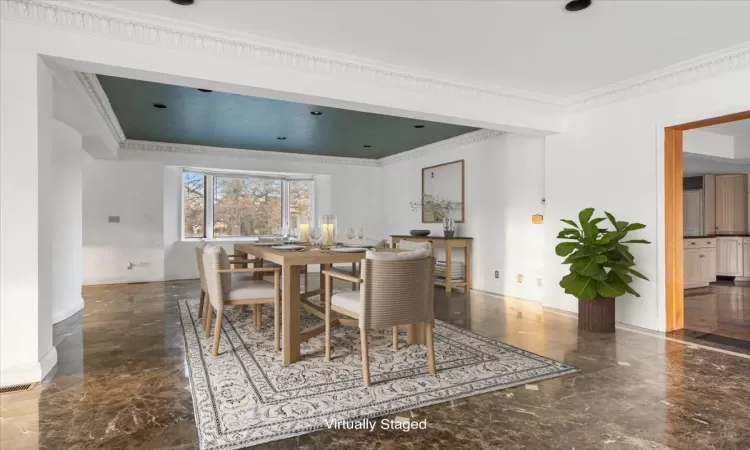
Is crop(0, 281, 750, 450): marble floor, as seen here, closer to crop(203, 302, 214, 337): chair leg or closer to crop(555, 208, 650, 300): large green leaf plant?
crop(203, 302, 214, 337): chair leg

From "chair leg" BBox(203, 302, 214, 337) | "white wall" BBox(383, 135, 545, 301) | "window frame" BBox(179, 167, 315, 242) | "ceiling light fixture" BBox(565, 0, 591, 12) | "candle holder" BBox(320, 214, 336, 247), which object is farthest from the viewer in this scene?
"window frame" BBox(179, 167, 315, 242)

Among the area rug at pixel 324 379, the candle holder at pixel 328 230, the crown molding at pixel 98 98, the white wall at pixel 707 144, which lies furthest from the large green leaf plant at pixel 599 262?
the crown molding at pixel 98 98

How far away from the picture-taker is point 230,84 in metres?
3.25

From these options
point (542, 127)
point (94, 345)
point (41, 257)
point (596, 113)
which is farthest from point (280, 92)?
point (596, 113)

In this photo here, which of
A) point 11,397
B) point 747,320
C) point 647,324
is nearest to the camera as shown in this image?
point 11,397

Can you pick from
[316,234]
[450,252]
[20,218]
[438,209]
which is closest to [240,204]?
[438,209]

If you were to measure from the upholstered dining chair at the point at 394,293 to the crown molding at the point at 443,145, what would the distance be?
397 centimetres

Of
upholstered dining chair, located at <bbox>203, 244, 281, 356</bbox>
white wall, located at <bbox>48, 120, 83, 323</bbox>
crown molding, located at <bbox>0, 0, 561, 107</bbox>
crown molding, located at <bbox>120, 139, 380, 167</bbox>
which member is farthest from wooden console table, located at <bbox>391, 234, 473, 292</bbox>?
white wall, located at <bbox>48, 120, 83, 323</bbox>

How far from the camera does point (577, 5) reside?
2705mm

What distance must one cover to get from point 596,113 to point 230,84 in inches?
147

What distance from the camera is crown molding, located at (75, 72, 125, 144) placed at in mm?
3802

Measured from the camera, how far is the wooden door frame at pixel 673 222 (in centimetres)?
396

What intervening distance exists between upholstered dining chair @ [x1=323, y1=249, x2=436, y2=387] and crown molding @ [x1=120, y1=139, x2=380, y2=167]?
5.83 meters

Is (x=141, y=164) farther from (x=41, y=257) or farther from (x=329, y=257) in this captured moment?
(x=329, y=257)
